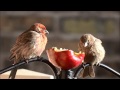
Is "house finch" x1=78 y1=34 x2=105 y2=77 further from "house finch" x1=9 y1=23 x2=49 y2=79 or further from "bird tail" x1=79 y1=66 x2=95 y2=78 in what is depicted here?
"house finch" x1=9 y1=23 x2=49 y2=79

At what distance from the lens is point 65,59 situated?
1271mm

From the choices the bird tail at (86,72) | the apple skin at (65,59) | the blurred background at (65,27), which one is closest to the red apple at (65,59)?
the apple skin at (65,59)

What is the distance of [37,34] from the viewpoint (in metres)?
2.08

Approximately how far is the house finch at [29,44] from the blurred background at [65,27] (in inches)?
59.8

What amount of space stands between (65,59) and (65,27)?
7.92ft

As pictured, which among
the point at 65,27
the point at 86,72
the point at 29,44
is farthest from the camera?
the point at 65,27

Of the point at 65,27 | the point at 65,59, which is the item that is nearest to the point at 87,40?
the point at 65,59

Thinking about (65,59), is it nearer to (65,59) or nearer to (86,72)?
(65,59)

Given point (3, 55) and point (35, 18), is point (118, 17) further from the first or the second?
point (3, 55)

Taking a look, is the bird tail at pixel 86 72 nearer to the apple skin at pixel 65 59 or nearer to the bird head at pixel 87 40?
the bird head at pixel 87 40

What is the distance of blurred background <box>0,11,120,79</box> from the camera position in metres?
3.67
